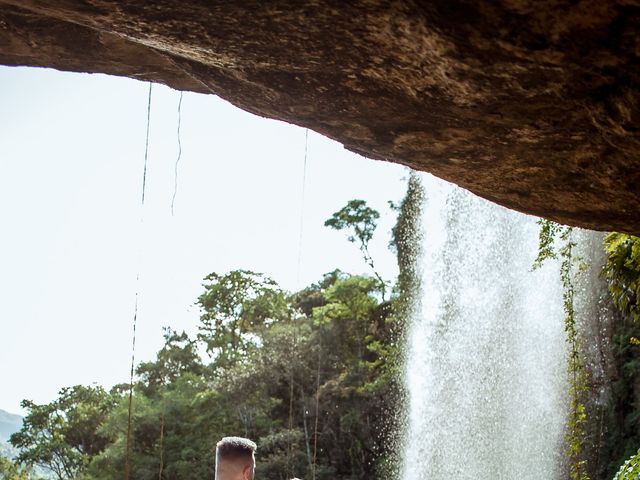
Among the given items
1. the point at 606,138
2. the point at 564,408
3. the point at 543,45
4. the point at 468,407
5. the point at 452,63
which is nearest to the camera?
the point at 543,45

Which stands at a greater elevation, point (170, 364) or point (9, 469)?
point (170, 364)

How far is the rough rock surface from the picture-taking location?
2.60 m

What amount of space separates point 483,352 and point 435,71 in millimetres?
18287

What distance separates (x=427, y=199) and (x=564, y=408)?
881cm

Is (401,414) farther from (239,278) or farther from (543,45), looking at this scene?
(543,45)

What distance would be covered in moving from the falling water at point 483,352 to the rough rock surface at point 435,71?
15.1m

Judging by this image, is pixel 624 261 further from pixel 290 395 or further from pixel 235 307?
pixel 235 307

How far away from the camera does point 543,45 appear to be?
2.61 meters

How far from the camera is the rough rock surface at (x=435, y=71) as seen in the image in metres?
2.60

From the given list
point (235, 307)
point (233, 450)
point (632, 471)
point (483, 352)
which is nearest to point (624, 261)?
point (632, 471)

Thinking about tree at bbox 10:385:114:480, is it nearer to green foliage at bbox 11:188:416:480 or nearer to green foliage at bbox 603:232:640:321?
green foliage at bbox 11:188:416:480

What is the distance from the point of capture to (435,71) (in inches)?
115

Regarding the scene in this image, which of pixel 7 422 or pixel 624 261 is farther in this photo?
pixel 7 422

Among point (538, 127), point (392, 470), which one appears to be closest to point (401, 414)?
point (392, 470)
